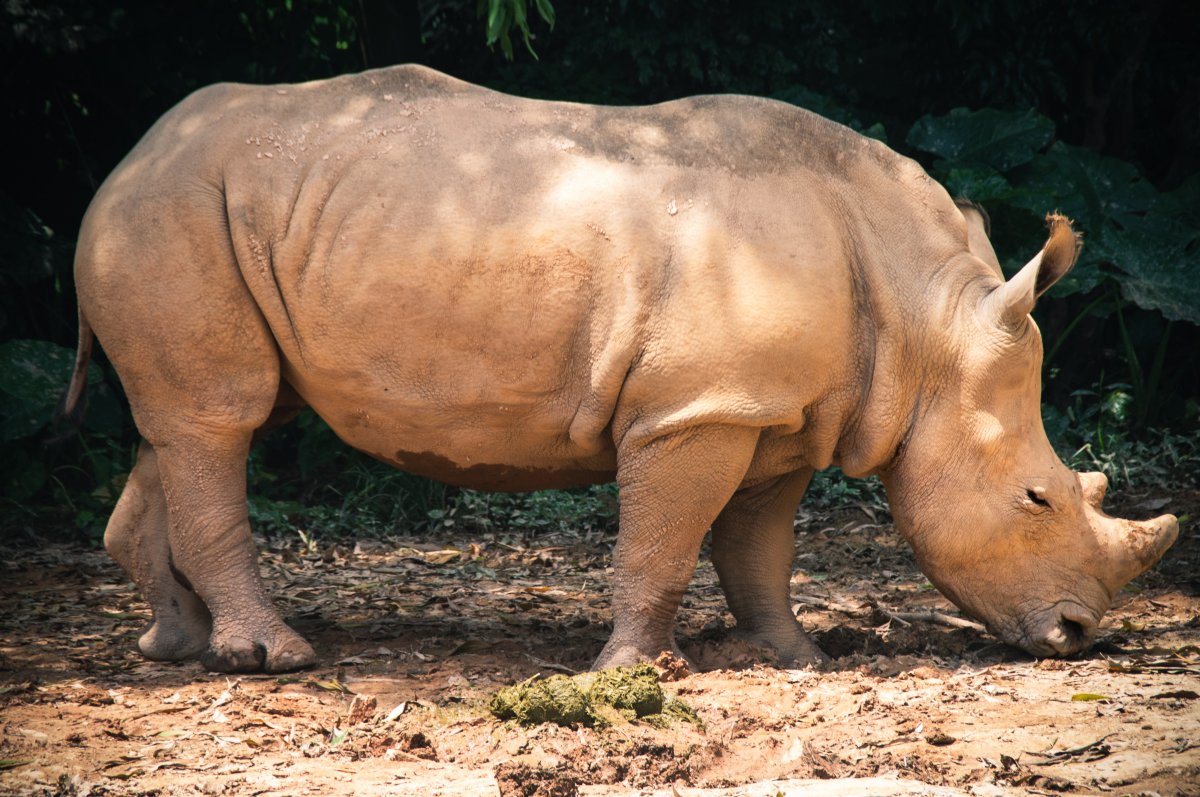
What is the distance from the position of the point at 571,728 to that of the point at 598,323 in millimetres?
1449

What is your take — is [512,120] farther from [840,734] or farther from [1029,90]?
[1029,90]

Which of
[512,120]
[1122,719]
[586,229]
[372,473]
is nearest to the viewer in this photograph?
[1122,719]

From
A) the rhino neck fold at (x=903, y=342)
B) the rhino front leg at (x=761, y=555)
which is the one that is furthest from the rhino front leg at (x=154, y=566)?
the rhino neck fold at (x=903, y=342)

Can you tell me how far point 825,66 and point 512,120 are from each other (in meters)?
5.29

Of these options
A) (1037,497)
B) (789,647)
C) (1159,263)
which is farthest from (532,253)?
(1159,263)

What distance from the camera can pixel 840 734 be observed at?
425 centimetres

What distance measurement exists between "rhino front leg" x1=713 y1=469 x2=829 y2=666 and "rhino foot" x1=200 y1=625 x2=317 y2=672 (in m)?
1.77

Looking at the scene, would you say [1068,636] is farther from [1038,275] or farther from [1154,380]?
[1154,380]

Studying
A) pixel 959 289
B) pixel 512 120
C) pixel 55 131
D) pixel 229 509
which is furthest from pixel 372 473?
pixel 959 289

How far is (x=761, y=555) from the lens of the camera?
18.5ft

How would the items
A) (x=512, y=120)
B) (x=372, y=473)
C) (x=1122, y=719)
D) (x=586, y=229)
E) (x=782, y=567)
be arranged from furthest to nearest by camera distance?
(x=372, y=473) → (x=782, y=567) → (x=512, y=120) → (x=586, y=229) → (x=1122, y=719)

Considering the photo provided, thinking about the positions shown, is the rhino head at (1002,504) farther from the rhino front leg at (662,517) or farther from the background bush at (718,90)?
the background bush at (718,90)

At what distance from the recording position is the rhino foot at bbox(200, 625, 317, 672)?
5.15 meters

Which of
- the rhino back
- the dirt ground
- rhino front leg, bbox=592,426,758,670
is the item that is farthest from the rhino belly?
the dirt ground
